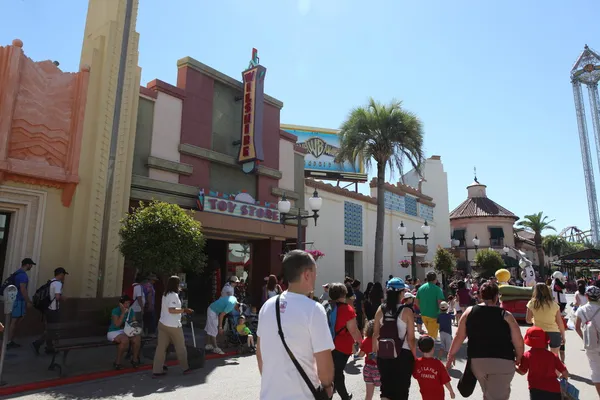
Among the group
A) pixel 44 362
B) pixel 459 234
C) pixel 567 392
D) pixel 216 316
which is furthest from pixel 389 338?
pixel 459 234

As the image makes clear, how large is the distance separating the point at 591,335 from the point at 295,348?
4.96m

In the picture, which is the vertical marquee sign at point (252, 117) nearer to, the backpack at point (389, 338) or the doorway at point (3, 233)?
the doorway at point (3, 233)

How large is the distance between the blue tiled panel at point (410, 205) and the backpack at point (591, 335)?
22.8 m

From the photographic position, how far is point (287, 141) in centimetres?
1903

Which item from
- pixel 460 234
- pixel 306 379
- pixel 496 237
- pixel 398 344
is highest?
pixel 460 234

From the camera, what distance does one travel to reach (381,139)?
735 inches

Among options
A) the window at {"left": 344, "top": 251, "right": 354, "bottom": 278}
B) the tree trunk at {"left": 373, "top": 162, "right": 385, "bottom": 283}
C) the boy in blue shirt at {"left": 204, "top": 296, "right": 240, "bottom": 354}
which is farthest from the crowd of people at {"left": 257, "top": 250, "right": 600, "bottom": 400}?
the window at {"left": 344, "top": 251, "right": 354, "bottom": 278}

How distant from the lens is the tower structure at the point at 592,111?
68.5m

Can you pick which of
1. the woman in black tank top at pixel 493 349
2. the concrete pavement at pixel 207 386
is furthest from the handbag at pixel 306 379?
the concrete pavement at pixel 207 386

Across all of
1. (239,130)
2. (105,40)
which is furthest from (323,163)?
(105,40)

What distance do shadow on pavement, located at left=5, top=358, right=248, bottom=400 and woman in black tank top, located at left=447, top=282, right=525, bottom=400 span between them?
4.64m

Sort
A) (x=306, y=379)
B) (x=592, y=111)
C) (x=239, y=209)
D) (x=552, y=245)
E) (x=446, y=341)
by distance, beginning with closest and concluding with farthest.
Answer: (x=306, y=379) < (x=446, y=341) < (x=239, y=209) < (x=552, y=245) < (x=592, y=111)

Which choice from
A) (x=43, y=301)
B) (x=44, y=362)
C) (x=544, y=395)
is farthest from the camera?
(x=43, y=301)

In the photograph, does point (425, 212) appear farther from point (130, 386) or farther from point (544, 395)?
point (544, 395)
